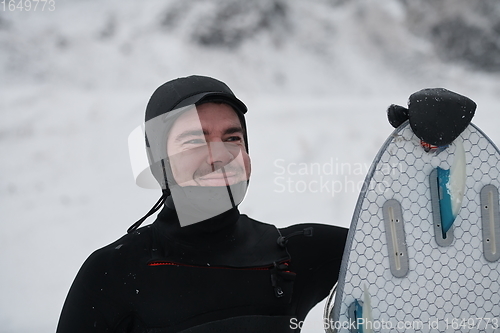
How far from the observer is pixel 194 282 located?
97 centimetres

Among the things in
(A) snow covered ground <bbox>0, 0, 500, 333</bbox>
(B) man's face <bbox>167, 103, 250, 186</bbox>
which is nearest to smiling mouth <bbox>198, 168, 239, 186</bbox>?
(B) man's face <bbox>167, 103, 250, 186</bbox>

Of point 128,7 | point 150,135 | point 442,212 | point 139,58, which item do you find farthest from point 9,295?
point 128,7

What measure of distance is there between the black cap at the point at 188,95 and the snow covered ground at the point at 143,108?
1.34 m

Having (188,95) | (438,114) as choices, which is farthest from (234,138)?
(438,114)

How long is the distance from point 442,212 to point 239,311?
558 mm

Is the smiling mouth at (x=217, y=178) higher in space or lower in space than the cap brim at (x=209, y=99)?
lower

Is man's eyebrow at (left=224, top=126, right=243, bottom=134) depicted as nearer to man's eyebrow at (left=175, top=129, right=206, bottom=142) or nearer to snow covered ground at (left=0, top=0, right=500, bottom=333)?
man's eyebrow at (left=175, top=129, right=206, bottom=142)

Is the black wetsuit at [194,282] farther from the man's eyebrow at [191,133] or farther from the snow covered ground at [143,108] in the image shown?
the snow covered ground at [143,108]

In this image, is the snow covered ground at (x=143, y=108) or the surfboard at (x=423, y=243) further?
the snow covered ground at (x=143, y=108)

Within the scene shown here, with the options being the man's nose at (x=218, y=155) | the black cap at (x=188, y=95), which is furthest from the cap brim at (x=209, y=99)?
the man's nose at (x=218, y=155)

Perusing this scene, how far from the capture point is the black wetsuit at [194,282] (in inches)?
36.2

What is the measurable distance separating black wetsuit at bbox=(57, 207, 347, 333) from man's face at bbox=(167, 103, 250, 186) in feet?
0.35

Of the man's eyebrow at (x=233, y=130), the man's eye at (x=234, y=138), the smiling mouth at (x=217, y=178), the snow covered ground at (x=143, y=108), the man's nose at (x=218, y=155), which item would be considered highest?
the snow covered ground at (x=143, y=108)

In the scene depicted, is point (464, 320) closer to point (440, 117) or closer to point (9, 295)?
point (440, 117)
